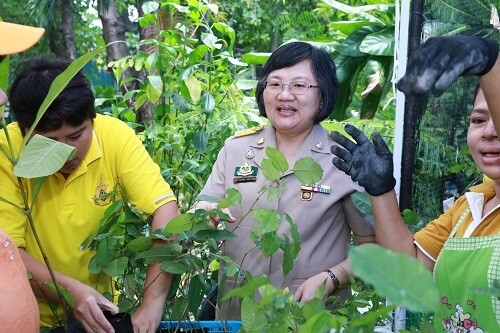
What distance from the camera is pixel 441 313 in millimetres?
1479

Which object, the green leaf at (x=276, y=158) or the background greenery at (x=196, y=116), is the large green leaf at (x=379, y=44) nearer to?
the background greenery at (x=196, y=116)

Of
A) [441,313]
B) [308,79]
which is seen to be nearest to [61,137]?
[308,79]

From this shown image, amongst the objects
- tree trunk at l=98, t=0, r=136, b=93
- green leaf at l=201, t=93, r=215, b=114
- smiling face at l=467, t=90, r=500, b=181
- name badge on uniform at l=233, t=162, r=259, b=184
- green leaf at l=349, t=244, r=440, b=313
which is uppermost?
green leaf at l=349, t=244, r=440, b=313

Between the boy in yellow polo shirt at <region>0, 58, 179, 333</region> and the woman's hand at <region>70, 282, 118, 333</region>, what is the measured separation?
0.06 m

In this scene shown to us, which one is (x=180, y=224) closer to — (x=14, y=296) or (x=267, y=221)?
(x=267, y=221)

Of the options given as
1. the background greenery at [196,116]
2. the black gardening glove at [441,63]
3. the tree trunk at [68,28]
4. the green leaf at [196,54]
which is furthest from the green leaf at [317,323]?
the tree trunk at [68,28]

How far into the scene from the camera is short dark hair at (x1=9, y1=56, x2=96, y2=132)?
5.89 ft

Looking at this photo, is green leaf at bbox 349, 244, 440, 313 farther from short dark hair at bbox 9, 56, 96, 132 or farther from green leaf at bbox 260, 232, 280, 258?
short dark hair at bbox 9, 56, 96, 132

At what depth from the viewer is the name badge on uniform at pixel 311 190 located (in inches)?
77.1

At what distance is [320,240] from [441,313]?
535 millimetres

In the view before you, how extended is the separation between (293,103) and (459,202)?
1.86ft

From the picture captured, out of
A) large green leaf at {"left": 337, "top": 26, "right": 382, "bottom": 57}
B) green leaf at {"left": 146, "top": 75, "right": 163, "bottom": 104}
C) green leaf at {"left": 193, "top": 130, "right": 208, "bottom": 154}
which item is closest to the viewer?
green leaf at {"left": 193, "top": 130, "right": 208, "bottom": 154}

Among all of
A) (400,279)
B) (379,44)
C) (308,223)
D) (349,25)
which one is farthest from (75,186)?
(349,25)

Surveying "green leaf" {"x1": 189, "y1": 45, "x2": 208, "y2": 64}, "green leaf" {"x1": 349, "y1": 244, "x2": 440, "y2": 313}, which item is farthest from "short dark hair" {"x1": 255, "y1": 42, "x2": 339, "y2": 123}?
"green leaf" {"x1": 349, "y1": 244, "x2": 440, "y2": 313}
